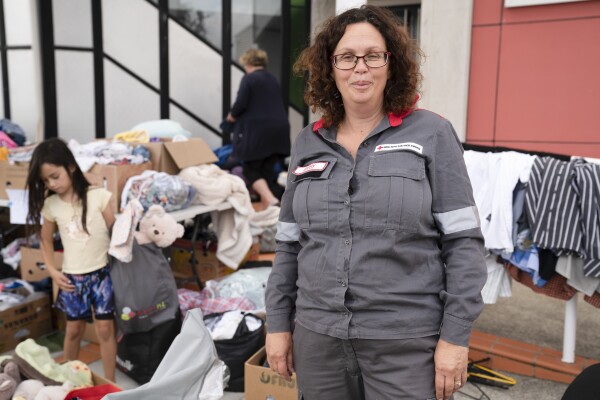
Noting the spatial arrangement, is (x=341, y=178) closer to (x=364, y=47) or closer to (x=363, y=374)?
(x=364, y=47)

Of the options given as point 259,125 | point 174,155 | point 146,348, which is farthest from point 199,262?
point 259,125

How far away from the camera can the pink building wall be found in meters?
4.98

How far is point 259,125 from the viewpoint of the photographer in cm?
640

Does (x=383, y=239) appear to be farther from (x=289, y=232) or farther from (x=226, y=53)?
(x=226, y=53)

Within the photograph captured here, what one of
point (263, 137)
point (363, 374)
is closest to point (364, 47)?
point (363, 374)

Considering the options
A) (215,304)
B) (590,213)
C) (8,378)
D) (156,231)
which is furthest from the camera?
(215,304)

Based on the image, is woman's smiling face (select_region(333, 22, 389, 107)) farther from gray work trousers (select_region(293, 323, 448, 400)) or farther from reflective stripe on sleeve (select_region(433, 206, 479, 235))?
gray work trousers (select_region(293, 323, 448, 400))

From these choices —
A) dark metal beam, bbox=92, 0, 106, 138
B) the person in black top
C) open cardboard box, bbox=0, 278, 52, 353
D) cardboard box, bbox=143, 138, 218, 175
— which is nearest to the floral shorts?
open cardboard box, bbox=0, 278, 52, 353

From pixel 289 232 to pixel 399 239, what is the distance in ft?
1.33

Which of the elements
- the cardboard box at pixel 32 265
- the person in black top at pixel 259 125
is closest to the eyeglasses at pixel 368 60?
the cardboard box at pixel 32 265

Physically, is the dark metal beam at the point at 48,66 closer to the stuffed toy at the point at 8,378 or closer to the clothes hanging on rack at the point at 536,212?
the stuffed toy at the point at 8,378

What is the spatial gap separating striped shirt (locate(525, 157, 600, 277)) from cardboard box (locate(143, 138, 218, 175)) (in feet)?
8.58

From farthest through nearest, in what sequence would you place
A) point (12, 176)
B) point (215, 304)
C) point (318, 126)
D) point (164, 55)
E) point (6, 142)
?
point (164, 55)
point (6, 142)
point (12, 176)
point (215, 304)
point (318, 126)

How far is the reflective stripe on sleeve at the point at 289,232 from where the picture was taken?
69.2 inches
